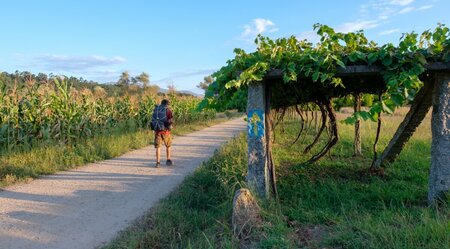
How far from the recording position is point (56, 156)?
9.93 metres

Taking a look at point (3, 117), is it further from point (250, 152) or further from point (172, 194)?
point (250, 152)

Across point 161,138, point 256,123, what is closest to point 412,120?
point 256,123

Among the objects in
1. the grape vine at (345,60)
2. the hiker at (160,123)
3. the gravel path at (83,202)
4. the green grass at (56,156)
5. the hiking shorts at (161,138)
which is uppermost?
the grape vine at (345,60)

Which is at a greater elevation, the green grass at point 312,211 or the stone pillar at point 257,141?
the stone pillar at point 257,141

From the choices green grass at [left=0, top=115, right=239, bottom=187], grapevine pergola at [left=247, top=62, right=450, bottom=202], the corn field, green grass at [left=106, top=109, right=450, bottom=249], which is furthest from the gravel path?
grapevine pergola at [left=247, top=62, right=450, bottom=202]

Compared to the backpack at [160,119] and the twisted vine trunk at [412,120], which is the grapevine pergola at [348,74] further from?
the backpack at [160,119]

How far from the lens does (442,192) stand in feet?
18.5

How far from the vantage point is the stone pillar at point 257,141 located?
6.06 meters

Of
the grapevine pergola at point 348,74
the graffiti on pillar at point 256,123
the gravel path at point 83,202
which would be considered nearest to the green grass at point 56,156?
the gravel path at point 83,202

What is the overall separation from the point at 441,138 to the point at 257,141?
2822 mm

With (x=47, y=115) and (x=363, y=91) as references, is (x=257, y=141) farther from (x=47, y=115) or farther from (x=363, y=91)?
(x=47, y=115)

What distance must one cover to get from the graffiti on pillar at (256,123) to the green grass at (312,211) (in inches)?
35.4

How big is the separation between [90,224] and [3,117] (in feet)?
20.6

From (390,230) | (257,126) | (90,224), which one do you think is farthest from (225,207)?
(390,230)
